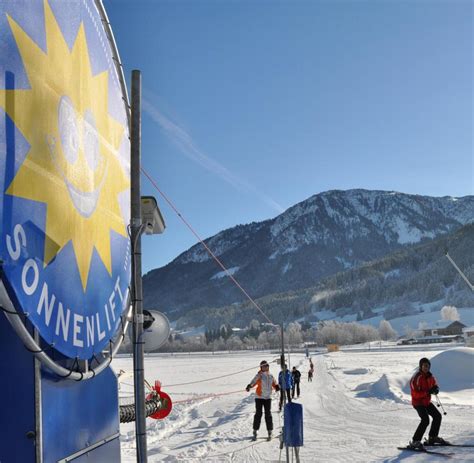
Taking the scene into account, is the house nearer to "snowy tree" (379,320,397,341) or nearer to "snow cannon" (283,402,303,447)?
"snowy tree" (379,320,397,341)

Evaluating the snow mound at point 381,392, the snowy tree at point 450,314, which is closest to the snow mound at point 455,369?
the snow mound at point 381,392

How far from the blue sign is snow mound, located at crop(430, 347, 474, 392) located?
Result: 1684cm

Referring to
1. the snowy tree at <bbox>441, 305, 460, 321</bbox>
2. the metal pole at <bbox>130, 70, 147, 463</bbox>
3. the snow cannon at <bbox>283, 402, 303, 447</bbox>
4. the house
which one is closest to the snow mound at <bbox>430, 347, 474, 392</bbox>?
the snow cannon at <bbox>283, 402, 303, 447</bbox>

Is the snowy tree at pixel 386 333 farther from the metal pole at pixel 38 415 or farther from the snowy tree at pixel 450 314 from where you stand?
the metal pole at pixel 38 415

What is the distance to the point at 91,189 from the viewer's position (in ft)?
12.6

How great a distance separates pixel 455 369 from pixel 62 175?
19045 mm

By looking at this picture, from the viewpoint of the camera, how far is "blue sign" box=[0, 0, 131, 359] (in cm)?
276

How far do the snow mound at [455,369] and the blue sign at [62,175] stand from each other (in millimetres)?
16845

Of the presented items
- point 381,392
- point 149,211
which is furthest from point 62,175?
point 381,392

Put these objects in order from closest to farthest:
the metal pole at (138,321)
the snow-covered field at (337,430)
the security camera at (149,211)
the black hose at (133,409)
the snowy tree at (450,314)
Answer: the metal pole at (138,321)
the security camera at (149,211)
the black hose at (133,409)
the snow-covered field at (337,430)
the snowy tree at (450,314)

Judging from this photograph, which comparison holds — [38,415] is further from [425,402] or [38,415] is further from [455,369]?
[455,369]

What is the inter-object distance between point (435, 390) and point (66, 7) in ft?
24.2

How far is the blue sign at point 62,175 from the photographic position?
2.76m

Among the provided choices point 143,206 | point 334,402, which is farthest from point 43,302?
point 334,402
